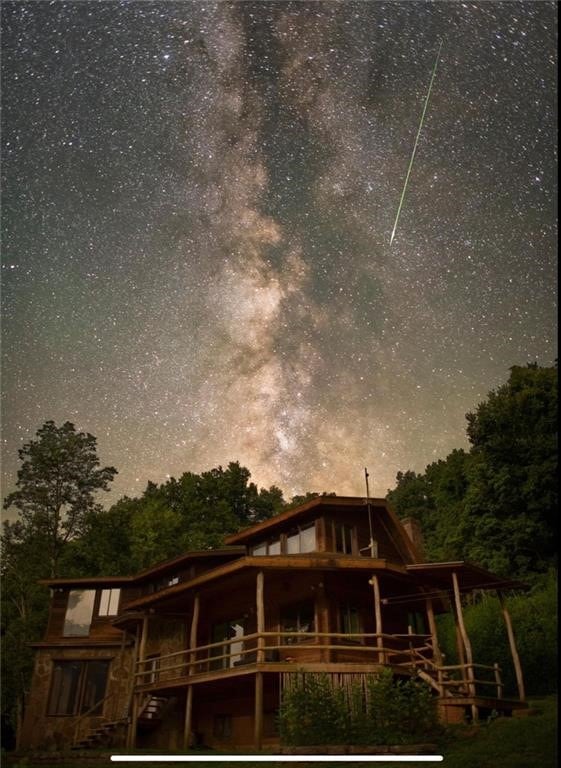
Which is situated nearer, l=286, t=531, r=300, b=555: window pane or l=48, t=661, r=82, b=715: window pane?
l=286, t=531, r=300, b=555: window pane

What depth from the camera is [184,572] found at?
2784cm

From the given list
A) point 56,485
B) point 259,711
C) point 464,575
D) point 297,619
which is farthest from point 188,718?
point 56,485

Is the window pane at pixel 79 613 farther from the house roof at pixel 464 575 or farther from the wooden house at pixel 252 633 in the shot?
the house roof at pixel 464 575

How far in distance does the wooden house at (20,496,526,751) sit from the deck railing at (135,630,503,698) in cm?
6

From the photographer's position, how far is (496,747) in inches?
563

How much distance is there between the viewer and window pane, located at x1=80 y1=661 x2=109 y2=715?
90.2 feet

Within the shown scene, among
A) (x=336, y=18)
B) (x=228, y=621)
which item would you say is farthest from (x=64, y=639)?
(x=336, y=18)

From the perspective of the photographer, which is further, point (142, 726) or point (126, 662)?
point (126, 662)

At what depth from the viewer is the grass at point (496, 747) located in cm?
1329

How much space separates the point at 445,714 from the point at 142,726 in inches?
456

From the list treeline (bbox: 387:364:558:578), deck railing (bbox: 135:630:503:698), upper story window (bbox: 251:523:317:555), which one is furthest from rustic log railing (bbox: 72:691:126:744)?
treeline (bbox: 387:364:558:578)

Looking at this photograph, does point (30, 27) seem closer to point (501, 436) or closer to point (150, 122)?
point (150, 122)

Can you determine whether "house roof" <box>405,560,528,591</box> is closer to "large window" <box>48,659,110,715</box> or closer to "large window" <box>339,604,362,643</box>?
"large window" <box>339,604,362,643</box>

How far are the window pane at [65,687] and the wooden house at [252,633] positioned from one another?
0.14 ft
